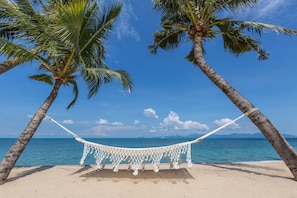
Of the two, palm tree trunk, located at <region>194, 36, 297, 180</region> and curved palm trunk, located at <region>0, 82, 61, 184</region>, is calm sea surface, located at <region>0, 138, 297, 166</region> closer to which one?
curved palm trunk, located at <region>0, 82, 61, 184</region>

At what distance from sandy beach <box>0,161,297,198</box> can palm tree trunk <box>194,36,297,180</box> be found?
390mm

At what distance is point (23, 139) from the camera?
394 cm

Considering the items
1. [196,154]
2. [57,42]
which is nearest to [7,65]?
[57,42]

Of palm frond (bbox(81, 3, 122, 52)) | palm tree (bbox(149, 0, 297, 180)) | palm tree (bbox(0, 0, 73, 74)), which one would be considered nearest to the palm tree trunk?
palm tree (bbox(149, 0, 297, 180))

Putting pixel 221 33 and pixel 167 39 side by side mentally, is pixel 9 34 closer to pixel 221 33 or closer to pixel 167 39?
pixel 167 39

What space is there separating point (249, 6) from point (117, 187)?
4.82 metres

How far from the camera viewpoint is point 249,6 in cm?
527

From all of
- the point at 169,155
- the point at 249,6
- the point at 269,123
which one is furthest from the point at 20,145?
the point at 249,6

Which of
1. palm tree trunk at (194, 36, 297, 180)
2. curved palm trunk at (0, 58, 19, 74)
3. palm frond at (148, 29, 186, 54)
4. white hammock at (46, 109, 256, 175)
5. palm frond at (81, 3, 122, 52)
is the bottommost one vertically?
white hammock at (46, 109, 256, 175)

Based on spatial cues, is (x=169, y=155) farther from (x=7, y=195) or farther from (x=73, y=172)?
(x=7, y=195)

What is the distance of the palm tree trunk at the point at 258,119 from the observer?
382 centimetres

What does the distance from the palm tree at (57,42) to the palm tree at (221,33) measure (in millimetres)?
1612

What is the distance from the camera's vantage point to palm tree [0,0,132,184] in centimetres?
374

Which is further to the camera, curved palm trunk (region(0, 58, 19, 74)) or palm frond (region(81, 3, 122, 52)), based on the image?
palm frond (region(81, 3, 122, 52))
